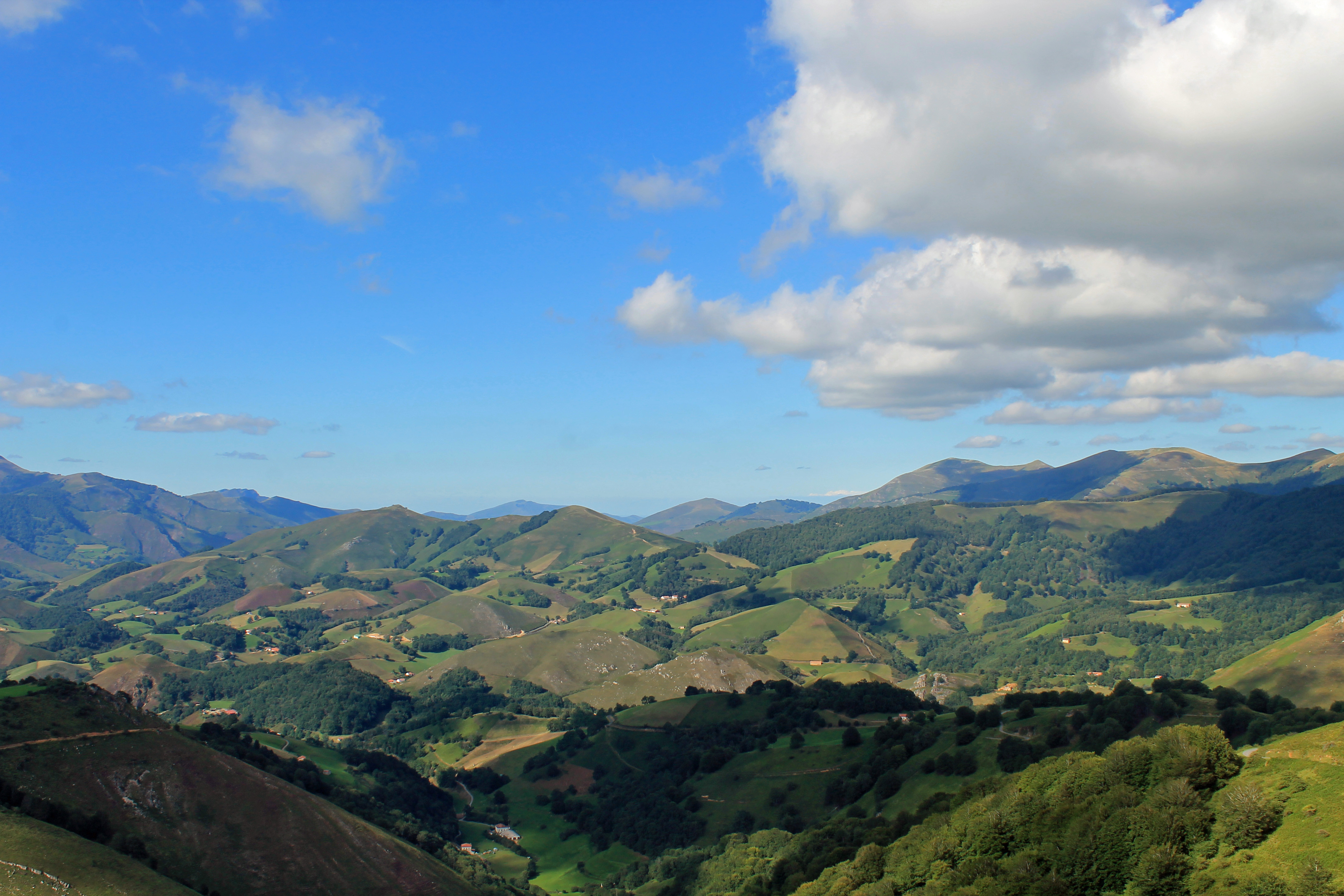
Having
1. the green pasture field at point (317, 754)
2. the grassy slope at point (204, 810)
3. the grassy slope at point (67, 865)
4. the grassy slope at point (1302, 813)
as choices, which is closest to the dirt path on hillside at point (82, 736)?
the grassy slope at point (204, 810)

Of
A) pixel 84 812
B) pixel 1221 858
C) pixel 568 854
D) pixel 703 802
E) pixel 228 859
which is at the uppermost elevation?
pixel 1221 858

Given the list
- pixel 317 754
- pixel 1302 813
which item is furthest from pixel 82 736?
pixel 1302 813

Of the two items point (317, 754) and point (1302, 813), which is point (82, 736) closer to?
point (317, 754)

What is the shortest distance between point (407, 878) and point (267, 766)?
4362 centimetres

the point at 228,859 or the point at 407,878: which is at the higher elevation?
the point at 228,859

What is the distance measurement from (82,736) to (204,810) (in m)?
17.4

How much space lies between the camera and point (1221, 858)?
5072 centimetres

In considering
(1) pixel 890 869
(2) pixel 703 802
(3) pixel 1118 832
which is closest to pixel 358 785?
(2) pixel 703 802

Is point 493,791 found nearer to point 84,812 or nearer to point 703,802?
point 703,802

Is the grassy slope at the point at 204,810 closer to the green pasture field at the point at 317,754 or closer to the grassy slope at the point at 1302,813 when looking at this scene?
the green pasture field at the point at 317,754

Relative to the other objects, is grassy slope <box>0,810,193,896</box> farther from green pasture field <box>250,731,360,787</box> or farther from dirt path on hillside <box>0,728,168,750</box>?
green pasture field <box>250,731,360,787</box>

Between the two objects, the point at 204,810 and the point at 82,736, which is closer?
the point at 204,810

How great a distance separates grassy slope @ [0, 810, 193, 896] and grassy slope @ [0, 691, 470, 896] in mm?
10302

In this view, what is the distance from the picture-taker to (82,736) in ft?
308
